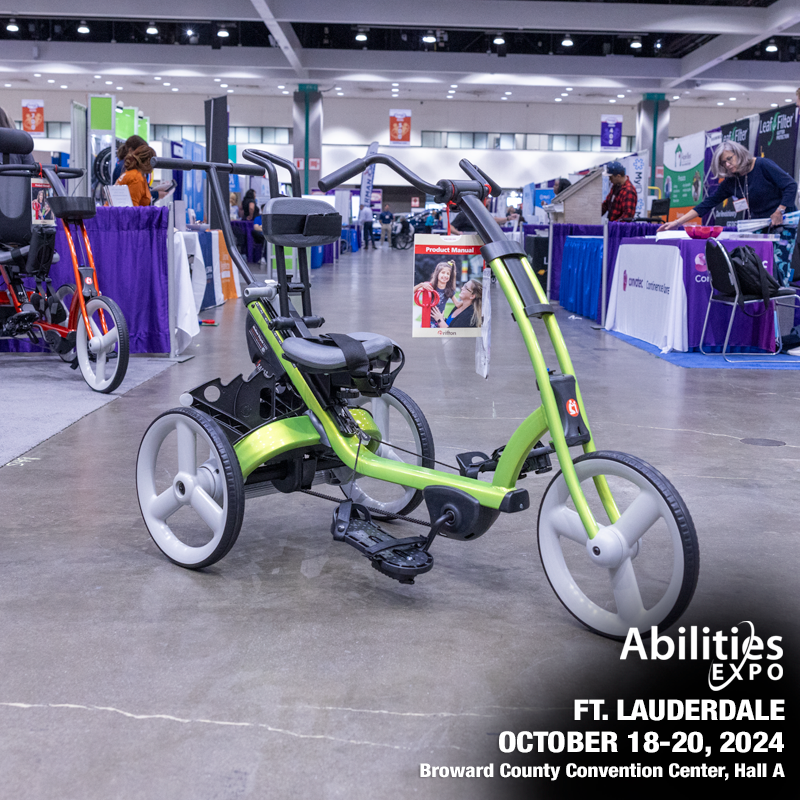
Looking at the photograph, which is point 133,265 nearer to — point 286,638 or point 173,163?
point 173,163

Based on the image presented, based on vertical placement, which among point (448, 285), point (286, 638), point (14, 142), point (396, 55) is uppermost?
point (396, 55)

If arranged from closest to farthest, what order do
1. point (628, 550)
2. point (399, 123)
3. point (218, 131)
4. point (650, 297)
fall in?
point (628, 550), point (650, 297), point (218, 131), point (399, 123)

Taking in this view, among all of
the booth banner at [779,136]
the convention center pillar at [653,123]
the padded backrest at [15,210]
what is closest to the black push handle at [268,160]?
the padded backrest at [15,210]

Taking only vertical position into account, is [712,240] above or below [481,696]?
above

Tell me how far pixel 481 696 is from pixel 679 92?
28632mm

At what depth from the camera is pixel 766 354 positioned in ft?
22.8

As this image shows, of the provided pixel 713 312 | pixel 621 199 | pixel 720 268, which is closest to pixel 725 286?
pixel 720 268

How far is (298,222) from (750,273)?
4.79 m

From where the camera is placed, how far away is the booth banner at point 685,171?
15.6m

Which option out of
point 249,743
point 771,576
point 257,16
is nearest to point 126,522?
point 249,743

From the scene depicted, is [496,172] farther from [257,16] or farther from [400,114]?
[257,16]

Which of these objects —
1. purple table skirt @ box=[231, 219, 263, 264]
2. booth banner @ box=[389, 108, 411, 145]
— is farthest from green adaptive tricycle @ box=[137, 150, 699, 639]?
booth banner @ box=[389, 108, 411, 145]

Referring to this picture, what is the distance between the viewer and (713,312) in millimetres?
7031

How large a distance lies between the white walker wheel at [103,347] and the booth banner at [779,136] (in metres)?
9.23
